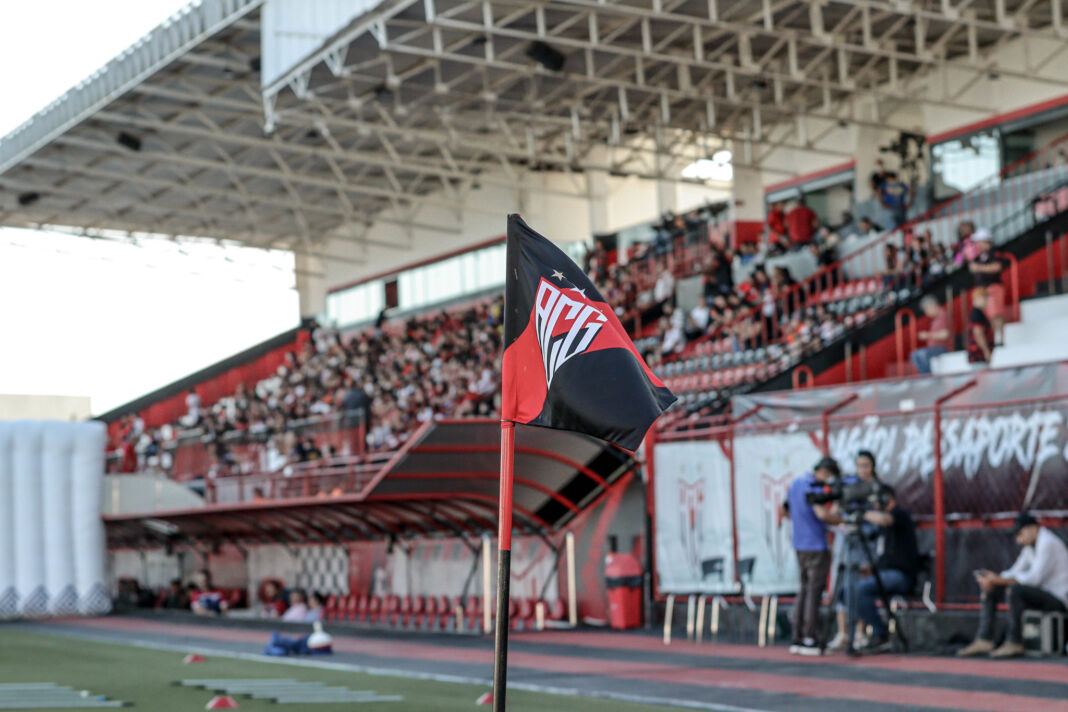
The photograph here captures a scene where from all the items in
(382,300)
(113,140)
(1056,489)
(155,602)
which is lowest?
(155,602)

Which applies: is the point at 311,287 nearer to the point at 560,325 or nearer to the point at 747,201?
the point at 747,201

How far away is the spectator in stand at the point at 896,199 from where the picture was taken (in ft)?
95.0

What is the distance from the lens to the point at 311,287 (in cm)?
5522

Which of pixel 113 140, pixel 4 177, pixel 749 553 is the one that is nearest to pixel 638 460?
pixel 749 553

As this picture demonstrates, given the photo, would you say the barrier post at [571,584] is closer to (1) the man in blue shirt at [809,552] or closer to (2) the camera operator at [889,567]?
(1) the man in blue shirt at [809,552]

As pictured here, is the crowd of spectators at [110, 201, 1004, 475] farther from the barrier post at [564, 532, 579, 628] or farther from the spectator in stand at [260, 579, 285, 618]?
the barrier post at [564, 532, 579, 628]

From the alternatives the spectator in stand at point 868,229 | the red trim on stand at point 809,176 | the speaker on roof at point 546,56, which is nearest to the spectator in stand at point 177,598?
the speaker on roof at point 546,56

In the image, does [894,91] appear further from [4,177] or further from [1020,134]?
[4,177]

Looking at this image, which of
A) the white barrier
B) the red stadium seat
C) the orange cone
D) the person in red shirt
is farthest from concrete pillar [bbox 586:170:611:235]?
the orange cone

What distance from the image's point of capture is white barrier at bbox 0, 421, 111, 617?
28.3m

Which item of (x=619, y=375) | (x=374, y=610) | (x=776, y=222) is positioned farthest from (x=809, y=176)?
(x=619, y=375)

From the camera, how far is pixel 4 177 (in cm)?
4325

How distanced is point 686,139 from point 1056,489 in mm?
23310

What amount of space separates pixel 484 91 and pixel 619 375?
25.8 m
